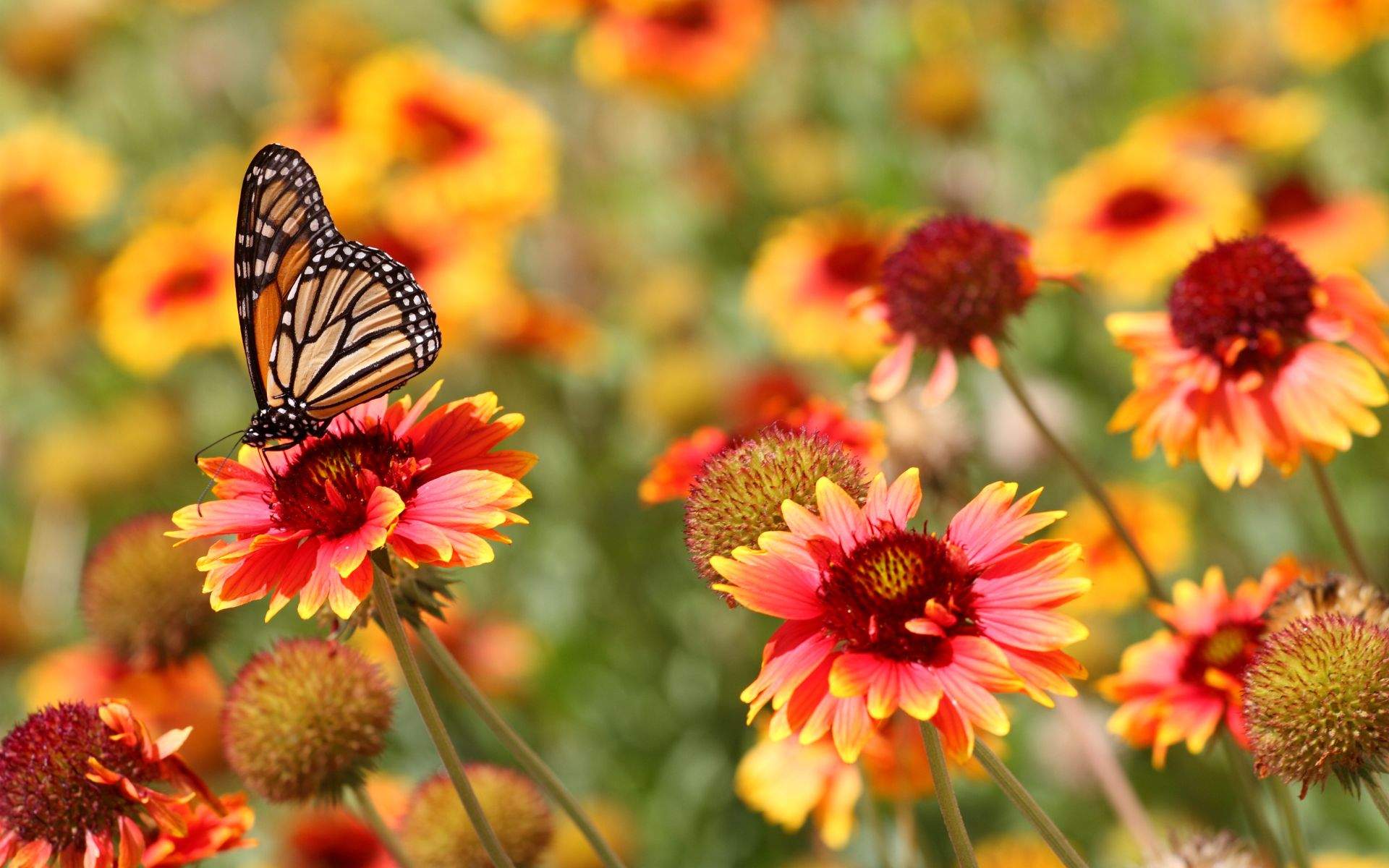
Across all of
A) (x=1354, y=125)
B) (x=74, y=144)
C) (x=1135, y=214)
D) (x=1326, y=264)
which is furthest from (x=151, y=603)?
(x=1354, y=125)

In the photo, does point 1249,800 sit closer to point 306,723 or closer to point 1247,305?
point 1247,305

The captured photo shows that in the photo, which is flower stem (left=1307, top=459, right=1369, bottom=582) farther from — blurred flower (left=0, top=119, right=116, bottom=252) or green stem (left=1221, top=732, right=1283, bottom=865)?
blurred flower (left=0, top=119, right=116, bottom=252)

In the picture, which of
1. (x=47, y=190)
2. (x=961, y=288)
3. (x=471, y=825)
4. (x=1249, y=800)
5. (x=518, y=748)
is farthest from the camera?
(x=47, y=190)

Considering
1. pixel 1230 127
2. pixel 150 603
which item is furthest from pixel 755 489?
pixel 1230 127

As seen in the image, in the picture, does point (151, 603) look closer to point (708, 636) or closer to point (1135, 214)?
point (708, 636)

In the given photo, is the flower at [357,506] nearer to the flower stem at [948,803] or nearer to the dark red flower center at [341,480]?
the dark red flower center at [341,480]
